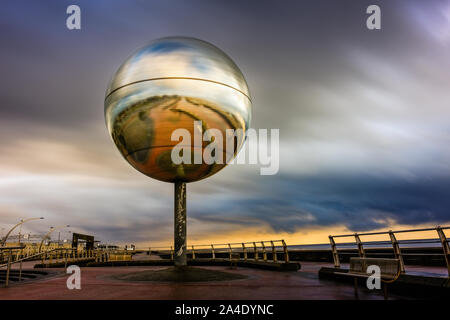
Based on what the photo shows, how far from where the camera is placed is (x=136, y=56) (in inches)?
363

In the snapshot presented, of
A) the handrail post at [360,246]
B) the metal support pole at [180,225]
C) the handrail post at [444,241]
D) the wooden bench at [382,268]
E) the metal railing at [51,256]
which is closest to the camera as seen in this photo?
the wooden bench at [382,268]

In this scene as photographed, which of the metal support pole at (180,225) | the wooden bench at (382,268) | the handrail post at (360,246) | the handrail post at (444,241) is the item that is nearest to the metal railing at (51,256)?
the metal support pole at (180,225)

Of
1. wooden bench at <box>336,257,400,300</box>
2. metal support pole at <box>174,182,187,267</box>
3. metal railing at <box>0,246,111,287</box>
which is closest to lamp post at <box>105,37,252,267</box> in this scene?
metal support pole at <box>174,182,187,267</box>

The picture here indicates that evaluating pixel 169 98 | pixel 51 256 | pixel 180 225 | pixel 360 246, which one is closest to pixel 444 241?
pixel 360 246

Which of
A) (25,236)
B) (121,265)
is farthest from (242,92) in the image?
(25,236)

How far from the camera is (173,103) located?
8.45 meters

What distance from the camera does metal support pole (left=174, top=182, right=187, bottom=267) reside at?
A: 10.7 metres

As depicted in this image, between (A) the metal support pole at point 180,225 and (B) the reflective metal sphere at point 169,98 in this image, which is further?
(A) the metal support pole at point 180,225

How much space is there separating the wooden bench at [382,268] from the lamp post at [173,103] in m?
4.47

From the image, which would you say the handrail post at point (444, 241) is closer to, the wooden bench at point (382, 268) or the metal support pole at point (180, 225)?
the wooden bench at point (382, 268)

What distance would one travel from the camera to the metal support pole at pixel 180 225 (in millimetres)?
10688

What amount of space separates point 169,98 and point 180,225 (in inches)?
167

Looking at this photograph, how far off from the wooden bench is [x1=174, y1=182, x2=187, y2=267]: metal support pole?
5.11 meters
